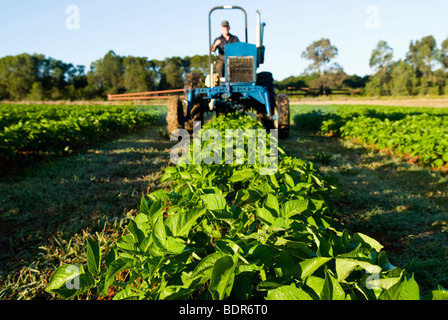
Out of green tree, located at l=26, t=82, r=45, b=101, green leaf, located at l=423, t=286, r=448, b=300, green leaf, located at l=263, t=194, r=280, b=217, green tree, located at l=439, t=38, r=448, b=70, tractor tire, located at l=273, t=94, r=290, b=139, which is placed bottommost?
green leaf, located at l=423, t=286, r=448, b=300

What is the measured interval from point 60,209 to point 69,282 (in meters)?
2.64

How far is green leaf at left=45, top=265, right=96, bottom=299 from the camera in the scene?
2.86 feet

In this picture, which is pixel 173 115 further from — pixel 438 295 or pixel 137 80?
pixel 137 80

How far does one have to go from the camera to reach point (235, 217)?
3.76ft

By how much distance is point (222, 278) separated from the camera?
761 millimetres

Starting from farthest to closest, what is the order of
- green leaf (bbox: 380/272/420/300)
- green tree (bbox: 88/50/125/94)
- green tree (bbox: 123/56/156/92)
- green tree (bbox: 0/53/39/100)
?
green tree (bbox: 88/50/125/94)
green tree (bbox: 0/53/39/100)
green tree (bbox: 123/56/156/92)
green leaf (bbox: 380/272/420/300)

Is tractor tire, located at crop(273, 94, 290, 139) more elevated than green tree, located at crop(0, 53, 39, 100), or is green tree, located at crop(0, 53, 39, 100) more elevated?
green tree, located at crop(0, 53, 39, 100)

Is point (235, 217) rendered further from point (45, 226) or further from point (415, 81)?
point (415, 81)

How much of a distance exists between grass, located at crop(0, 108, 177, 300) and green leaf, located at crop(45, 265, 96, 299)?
3.85 feet

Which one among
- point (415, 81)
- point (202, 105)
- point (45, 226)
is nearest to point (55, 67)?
point (202, 105)

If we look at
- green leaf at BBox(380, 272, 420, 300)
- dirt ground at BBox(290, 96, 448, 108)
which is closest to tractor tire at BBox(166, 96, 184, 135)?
green leaf at BBox(380, 272, 420, 300)

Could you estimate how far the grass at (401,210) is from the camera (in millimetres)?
2273

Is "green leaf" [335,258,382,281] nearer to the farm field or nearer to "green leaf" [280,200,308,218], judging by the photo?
the farm field

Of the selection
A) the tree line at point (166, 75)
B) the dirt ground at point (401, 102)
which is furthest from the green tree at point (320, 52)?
the dirt ground at point (401, 102)
